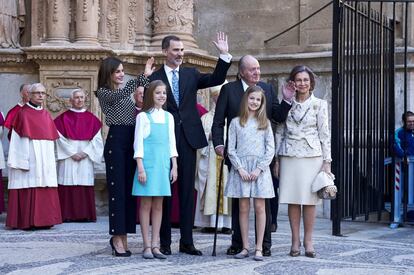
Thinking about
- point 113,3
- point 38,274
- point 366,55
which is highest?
point 113,3

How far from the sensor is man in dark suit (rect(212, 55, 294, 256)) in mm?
7812

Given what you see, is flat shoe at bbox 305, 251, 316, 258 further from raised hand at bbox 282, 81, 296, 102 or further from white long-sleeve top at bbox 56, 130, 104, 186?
white long-sleeve top at bbox 56, 130, 104, 186

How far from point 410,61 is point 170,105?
20.2 ft

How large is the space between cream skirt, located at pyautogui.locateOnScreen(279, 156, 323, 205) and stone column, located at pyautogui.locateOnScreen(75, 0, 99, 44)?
4078mm

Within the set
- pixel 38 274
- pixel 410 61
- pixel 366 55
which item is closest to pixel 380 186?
pixel 366 55

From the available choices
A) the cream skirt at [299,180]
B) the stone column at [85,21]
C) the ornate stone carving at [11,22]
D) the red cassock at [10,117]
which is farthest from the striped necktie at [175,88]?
the ornate stone carving at [11,22]

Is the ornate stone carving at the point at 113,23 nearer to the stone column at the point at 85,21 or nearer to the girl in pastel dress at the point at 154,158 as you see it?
the stone column at the point at 85,21

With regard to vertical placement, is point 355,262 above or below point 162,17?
below

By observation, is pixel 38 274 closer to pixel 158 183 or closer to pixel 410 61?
pixel 158 183

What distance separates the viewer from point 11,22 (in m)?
11.6

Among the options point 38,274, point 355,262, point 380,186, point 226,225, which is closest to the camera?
point 38,274

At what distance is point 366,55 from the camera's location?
1052cm

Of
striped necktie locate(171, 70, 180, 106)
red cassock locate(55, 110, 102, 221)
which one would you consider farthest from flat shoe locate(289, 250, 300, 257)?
red cassock locate(55, 110, 102, 221)

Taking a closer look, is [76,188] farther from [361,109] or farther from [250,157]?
[250,157]
